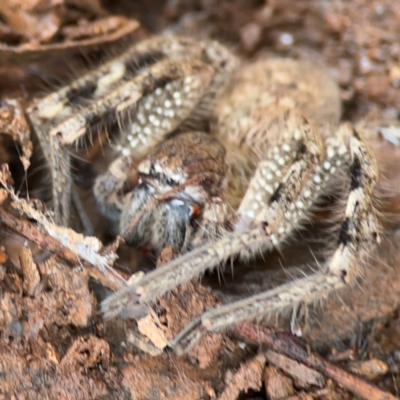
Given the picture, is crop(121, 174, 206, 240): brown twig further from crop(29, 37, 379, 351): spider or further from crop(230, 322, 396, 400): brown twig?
crop(230, 322, 396, 400): brown twig

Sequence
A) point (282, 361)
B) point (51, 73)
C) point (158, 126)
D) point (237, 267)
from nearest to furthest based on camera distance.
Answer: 1. point (282, 361)
2. point (237, 267)
3. point (158, 126)
4. point (51, 73)

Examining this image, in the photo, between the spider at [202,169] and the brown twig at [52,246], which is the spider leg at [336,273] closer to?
the spider at [202,169]

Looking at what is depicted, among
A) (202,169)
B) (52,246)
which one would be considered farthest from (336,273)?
(52,246)

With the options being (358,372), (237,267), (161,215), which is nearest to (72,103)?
(161,215)

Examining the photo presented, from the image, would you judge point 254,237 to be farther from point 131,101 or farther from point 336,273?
point 131,101

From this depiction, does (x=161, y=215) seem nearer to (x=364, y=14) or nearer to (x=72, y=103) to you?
(x=72, y=103)

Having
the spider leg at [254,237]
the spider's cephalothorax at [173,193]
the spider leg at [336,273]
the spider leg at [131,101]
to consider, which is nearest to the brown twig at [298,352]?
the spider leg at [336,273]

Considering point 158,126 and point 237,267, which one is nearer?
point 237,267

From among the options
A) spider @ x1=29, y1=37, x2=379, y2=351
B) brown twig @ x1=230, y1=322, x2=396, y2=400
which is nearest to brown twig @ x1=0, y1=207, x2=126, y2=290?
spider @ x1=29, y1=37, x2=379, y2=351
